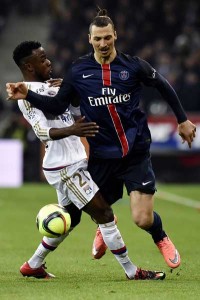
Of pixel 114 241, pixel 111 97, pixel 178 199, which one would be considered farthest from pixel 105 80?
pixel 178 199

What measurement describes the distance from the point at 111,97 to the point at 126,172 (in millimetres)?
749

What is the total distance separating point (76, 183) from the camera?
8.94 meters

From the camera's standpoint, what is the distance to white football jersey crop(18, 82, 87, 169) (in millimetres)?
9016

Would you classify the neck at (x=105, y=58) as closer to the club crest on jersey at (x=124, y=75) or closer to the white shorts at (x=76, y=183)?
the club crest on jersey at (x=124, y=75)

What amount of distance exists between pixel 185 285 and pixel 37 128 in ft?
6.54

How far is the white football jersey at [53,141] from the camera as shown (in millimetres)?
9016

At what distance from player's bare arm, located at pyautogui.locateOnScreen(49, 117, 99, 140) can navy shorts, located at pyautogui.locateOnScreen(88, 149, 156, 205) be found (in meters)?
0.50

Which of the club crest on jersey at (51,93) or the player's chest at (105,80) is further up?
the player's chest at (105,80)

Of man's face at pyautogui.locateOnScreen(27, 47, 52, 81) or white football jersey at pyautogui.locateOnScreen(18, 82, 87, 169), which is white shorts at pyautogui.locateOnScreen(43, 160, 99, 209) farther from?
man's face at pyautogui.locateOnScreen(27, 47, 52, 81)

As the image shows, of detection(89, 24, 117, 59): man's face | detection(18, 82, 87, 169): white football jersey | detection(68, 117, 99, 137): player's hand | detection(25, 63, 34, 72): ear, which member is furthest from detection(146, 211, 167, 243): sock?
detection(25, 63, 34, 72): ear

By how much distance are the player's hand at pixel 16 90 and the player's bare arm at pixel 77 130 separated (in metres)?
0.42

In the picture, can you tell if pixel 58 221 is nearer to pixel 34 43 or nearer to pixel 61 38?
pixel 34 43

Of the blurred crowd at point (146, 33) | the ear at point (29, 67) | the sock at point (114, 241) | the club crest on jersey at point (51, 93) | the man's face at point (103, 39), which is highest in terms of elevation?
the man's face at point (103, 39)

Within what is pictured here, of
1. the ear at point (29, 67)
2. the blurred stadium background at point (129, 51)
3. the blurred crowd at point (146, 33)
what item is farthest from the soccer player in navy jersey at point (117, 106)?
the blurred crowd at point (146, 33)
